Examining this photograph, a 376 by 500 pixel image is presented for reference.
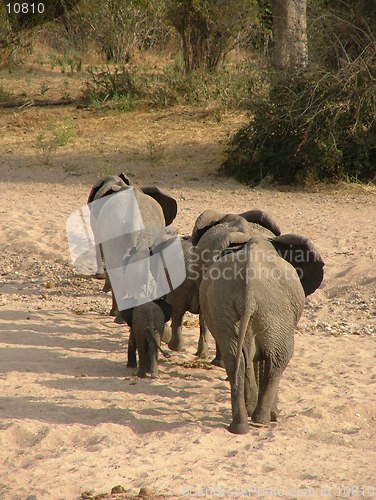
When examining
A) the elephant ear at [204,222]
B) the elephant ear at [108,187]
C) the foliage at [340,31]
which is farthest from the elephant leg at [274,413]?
the foliage at [340,31]

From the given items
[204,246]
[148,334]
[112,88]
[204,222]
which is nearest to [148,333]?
[148,334]

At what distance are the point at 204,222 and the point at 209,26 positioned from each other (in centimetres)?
1299

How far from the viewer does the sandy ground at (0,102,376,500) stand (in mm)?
5531

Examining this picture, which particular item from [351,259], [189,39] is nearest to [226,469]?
[351,259]

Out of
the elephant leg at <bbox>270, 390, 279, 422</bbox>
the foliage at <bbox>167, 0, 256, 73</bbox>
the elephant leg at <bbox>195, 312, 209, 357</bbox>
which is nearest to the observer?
the elephant leg at <bbox>270, 390, 279, 422</bbox>

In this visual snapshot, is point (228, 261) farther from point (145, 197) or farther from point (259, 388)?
point (145, 197)

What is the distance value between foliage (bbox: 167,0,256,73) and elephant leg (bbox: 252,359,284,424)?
14356mm

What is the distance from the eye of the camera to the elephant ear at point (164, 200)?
31.5 ft

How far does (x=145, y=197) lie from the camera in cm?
905

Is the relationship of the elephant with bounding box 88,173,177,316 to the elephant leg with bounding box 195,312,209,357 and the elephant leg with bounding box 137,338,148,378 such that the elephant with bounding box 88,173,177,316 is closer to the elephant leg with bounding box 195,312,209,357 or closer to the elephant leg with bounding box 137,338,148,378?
the elephant leg with bounding box 195,312,209,357

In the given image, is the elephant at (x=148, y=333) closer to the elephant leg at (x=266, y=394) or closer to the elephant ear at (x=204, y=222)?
the elephant ear at (x=204, y=222)

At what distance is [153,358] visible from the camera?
288 inches

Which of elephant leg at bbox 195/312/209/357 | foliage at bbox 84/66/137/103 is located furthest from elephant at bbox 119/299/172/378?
foliage at bbox 84/66/137/103

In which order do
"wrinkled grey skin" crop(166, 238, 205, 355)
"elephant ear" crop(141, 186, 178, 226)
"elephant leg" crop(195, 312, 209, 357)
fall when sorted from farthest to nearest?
"elephant ear" crop(141, 186, 178, 226) < "elephant leg" crop(195, 312, 209, 357) < "wrinkled grey skin" crop(166, 238, 205, 355)
